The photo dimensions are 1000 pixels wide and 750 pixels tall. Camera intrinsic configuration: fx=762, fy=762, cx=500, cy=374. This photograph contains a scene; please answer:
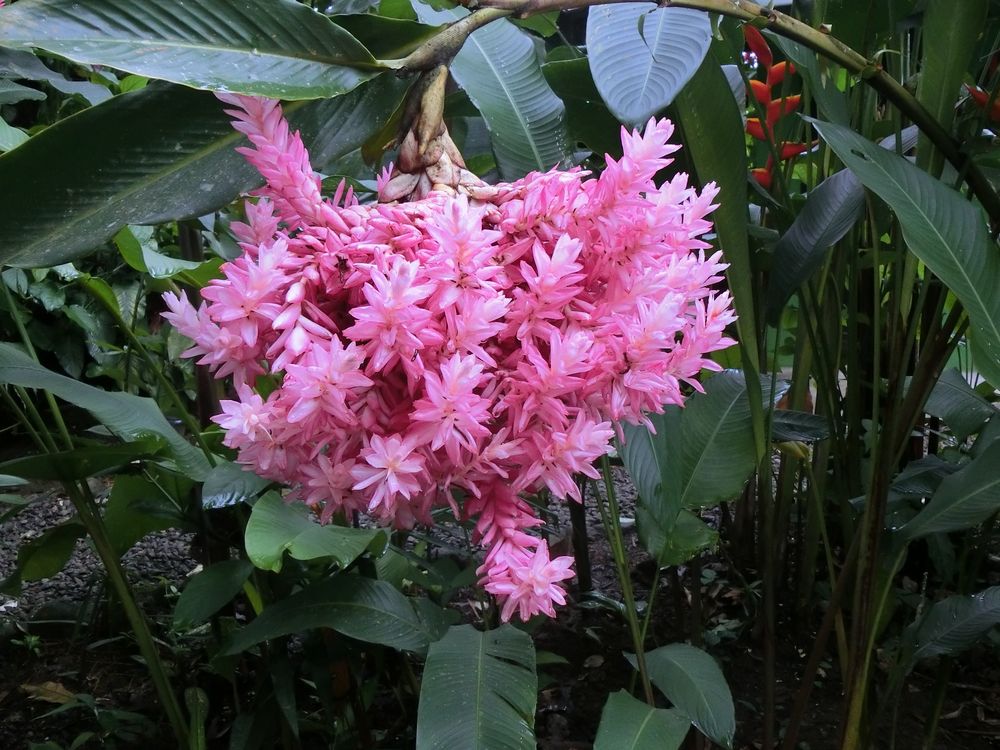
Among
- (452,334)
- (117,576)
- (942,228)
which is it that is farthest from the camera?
(117,576)

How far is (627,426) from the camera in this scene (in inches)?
37.9

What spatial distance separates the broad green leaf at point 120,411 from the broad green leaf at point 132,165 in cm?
49

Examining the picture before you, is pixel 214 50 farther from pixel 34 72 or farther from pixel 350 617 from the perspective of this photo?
pixel 34 72

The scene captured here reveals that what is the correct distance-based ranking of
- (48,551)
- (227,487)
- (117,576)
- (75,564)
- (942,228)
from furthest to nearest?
(75,564) < (48,551) < (117,576) < (227,487) < (942,228)

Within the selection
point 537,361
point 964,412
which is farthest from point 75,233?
point 964,412

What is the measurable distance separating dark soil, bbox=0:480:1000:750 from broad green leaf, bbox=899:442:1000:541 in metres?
0.39

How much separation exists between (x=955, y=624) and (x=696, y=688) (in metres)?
0.42

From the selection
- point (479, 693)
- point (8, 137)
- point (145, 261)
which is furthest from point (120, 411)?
point (479, 693)

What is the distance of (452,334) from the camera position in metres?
0.37

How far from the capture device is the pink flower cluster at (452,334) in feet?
1.20

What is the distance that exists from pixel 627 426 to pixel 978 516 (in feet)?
1.31

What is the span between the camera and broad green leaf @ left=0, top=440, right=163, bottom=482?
2.87 ft

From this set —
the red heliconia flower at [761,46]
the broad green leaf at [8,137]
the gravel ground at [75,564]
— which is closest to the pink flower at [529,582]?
the broad green leaf at [8,137]

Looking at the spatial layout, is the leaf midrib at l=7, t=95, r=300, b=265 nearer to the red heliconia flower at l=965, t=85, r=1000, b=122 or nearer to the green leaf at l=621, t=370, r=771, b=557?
the green leaf at l=621, t=370, r=771, b=557
